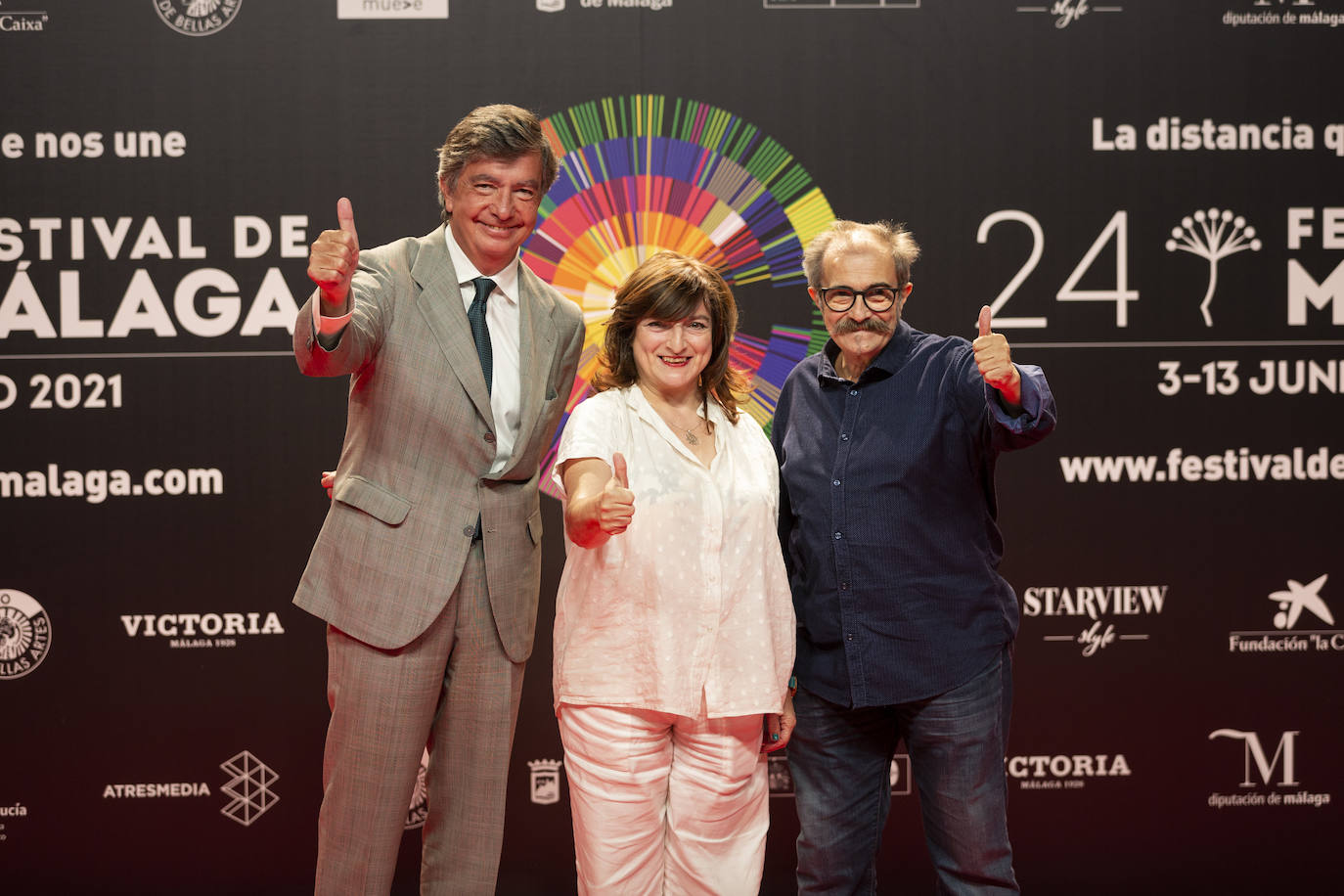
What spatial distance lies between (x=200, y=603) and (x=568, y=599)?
5.36 feet

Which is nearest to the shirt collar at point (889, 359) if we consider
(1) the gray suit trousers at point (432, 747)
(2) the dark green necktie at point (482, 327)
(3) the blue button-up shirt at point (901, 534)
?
(3) the blue button-up shirt at point (901, 534)

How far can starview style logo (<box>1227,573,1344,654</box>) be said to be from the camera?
10.7 feet

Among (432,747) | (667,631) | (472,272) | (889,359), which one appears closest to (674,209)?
(472,272)

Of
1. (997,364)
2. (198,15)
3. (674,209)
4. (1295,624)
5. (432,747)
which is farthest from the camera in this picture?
(1295,624)

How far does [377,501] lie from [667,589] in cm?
64

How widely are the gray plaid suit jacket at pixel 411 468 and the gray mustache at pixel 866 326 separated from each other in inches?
25.5

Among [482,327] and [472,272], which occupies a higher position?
[472,272]

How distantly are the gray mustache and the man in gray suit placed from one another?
618 millimetres

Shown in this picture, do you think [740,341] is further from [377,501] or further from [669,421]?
[377,501]

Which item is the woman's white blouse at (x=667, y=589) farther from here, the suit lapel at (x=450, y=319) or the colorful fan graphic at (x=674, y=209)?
the colorful fan graphic at (x=674, y=209)

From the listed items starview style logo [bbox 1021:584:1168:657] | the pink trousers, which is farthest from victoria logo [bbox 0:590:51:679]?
starview style logo [bbox 1021:584:1168:657]

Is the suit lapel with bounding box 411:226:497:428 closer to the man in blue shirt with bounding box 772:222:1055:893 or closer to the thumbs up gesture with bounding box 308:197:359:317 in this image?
the thumbs up gesture with bounding box 308:197:359:317

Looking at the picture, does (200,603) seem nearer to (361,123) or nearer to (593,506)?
(361,123)

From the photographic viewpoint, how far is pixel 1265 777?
3.28 m
